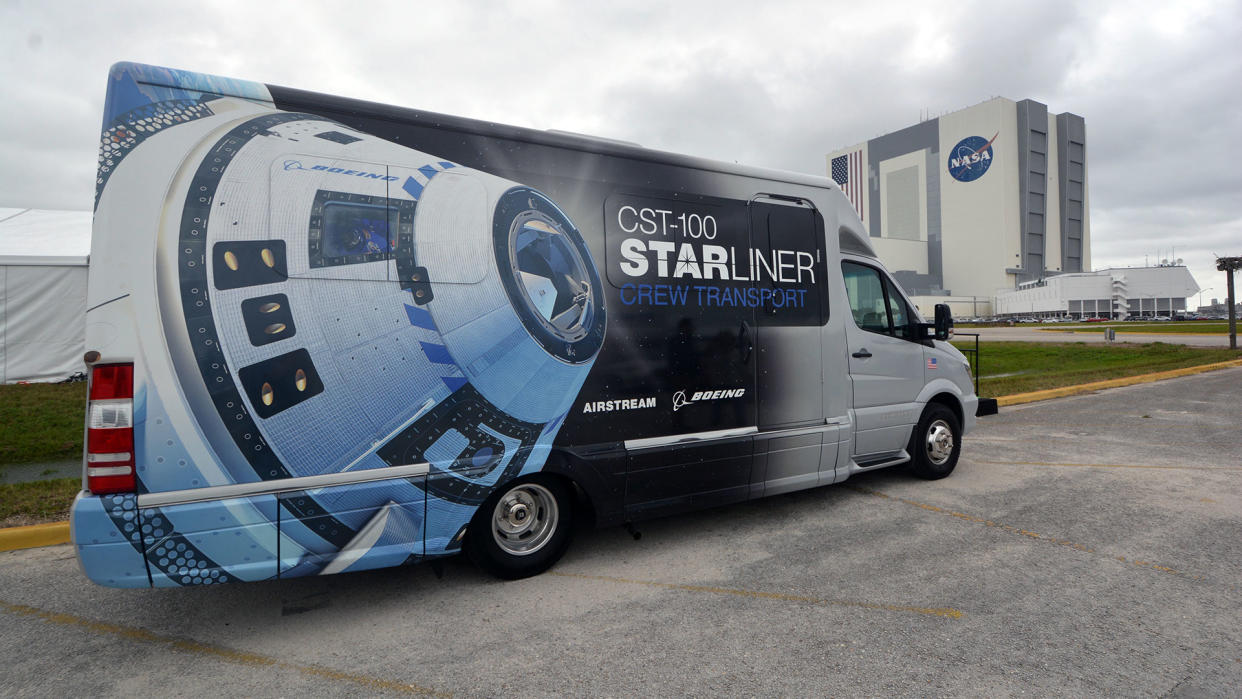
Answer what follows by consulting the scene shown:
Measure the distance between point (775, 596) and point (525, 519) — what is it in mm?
1553

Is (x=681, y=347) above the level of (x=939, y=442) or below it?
above

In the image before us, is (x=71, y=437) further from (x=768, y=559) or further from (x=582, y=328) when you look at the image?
(x=768, y=559)

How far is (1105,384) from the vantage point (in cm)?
1363

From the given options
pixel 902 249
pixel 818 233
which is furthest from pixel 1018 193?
pixel 818 233

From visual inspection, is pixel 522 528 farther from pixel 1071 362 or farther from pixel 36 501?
pixel 1071 362

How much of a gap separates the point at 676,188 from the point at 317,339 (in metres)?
2.49

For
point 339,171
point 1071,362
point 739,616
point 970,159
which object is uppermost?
point 970,159

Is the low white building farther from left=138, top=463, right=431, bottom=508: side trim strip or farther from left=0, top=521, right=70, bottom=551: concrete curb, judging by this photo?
left=0, top=521, right=70, bottom=551: concrete curb

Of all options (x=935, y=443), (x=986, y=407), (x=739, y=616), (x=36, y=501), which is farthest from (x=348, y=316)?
(x=986, y=407)

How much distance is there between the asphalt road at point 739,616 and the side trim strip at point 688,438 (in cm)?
78

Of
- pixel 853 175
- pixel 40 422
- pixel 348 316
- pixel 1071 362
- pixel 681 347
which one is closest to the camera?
pixel 348 316

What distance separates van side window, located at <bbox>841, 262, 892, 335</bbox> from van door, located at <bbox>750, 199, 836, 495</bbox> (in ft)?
1.37

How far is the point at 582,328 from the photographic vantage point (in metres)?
4.03

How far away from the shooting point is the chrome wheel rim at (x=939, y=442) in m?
6.26
